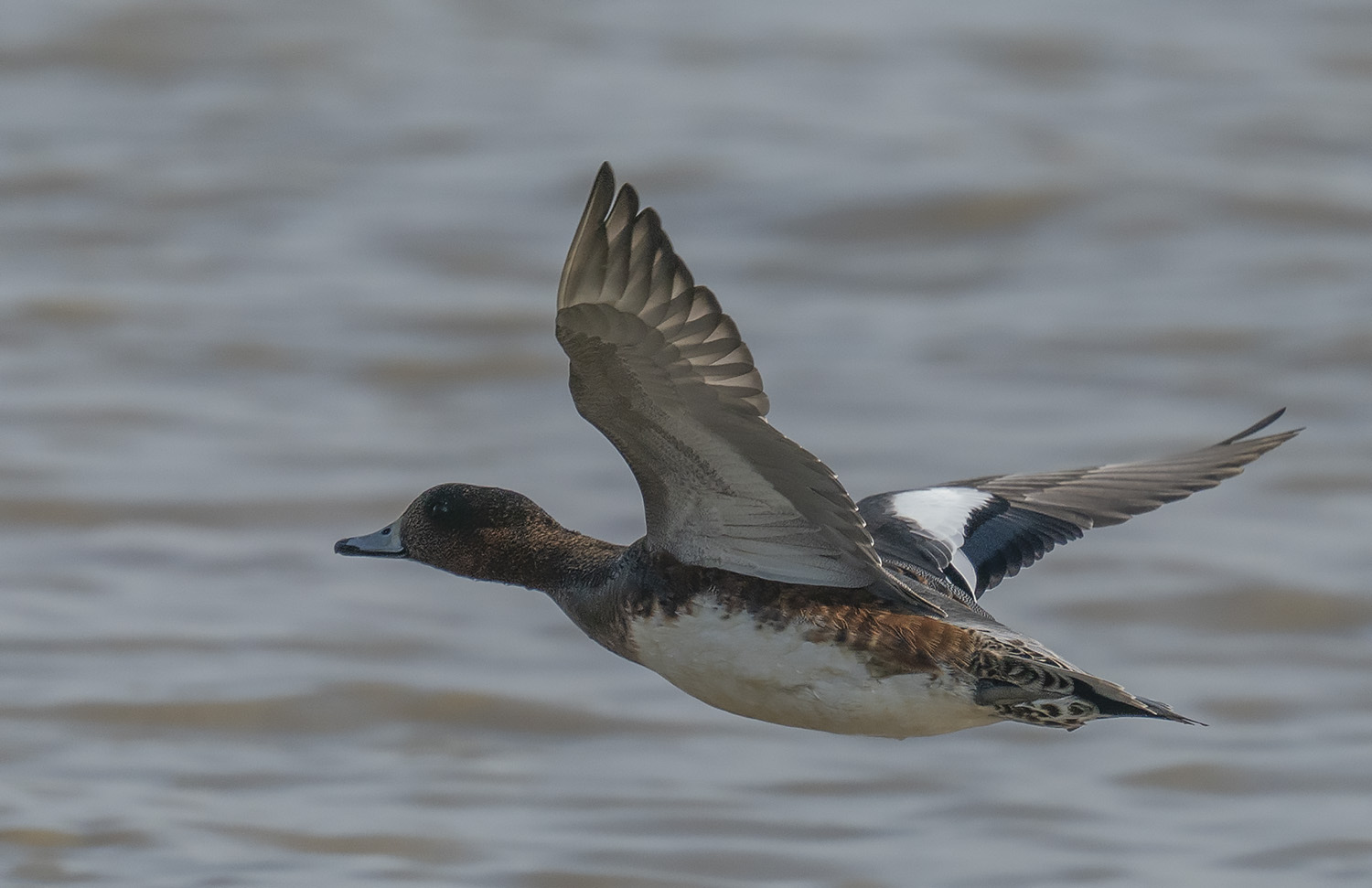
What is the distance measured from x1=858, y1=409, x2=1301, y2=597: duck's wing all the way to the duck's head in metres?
0.97

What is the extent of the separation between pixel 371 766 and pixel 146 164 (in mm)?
7976

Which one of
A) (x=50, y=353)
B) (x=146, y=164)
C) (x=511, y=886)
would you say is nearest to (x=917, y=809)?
(x=511, y=886)

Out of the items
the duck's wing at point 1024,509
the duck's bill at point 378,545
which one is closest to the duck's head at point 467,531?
the duck's bill at point 378,545

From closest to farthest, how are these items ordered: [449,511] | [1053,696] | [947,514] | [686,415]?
[686,415]
[1053,696]
[449,511]
[947,514]

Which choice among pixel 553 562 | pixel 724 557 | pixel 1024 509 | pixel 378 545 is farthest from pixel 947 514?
pixel 378 545

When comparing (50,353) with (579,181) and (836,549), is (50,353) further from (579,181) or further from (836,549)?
(836,549)

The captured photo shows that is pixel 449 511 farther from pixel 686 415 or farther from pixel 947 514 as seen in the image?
pixel 947 514

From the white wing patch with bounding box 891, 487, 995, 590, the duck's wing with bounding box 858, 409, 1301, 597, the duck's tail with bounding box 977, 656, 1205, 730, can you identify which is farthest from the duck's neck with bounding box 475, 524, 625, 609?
the duck's tail with bounding box 977, 656, 1205, 730

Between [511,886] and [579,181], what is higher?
[579,181]

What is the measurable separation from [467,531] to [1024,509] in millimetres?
1668

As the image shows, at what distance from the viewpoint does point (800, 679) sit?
203 inches

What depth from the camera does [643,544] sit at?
5.32 m

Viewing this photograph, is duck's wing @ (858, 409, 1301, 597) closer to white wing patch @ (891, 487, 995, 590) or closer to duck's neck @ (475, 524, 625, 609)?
white wing patch @ (891, 487, 995, 590)

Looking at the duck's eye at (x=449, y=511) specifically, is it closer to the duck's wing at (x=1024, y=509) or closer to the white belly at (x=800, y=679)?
the white belly at (x=800, y=679)
